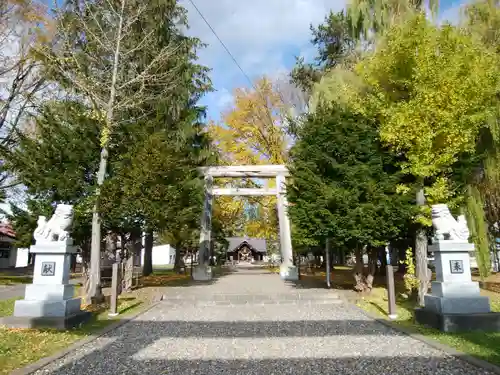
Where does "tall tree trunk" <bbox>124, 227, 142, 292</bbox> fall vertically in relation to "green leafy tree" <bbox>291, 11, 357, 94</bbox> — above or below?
below

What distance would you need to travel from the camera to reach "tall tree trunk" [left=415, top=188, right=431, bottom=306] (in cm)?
939

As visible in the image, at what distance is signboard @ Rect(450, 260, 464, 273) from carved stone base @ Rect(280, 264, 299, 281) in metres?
11.2

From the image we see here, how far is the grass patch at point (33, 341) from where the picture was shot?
4859 mm

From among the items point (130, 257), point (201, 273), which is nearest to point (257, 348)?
point (130, 257)

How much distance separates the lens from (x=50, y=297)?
7.18 metres

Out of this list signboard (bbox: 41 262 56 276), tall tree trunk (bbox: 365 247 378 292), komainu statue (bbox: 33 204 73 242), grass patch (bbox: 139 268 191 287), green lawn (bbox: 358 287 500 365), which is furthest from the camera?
grass patch (bbox: 139 268 191 287)

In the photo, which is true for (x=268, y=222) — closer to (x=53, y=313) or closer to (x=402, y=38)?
(x=402, y=38)

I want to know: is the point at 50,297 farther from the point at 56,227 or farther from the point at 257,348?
the point at 257,348

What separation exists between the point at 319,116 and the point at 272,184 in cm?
1244

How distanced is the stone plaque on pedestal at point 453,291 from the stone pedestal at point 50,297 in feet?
22.4

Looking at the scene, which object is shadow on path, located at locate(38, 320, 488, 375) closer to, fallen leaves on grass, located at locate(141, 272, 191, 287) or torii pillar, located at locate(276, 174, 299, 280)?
fallen leaves on grass, located at locate(141, 272, 191, 287)

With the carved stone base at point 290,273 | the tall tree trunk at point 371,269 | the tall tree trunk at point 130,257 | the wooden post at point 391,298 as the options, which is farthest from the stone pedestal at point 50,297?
the carved stone base at point 290,273

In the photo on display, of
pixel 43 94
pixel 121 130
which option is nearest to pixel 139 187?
pixel 121 130

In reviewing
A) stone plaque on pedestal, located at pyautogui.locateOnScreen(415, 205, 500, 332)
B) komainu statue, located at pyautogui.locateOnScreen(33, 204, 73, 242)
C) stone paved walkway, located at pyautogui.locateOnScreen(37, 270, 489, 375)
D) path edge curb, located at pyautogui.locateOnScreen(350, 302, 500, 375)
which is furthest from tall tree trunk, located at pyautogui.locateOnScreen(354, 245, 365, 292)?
komainu statue, located at pyautogui.locateOnScreen(33, 204, 73, 242)
